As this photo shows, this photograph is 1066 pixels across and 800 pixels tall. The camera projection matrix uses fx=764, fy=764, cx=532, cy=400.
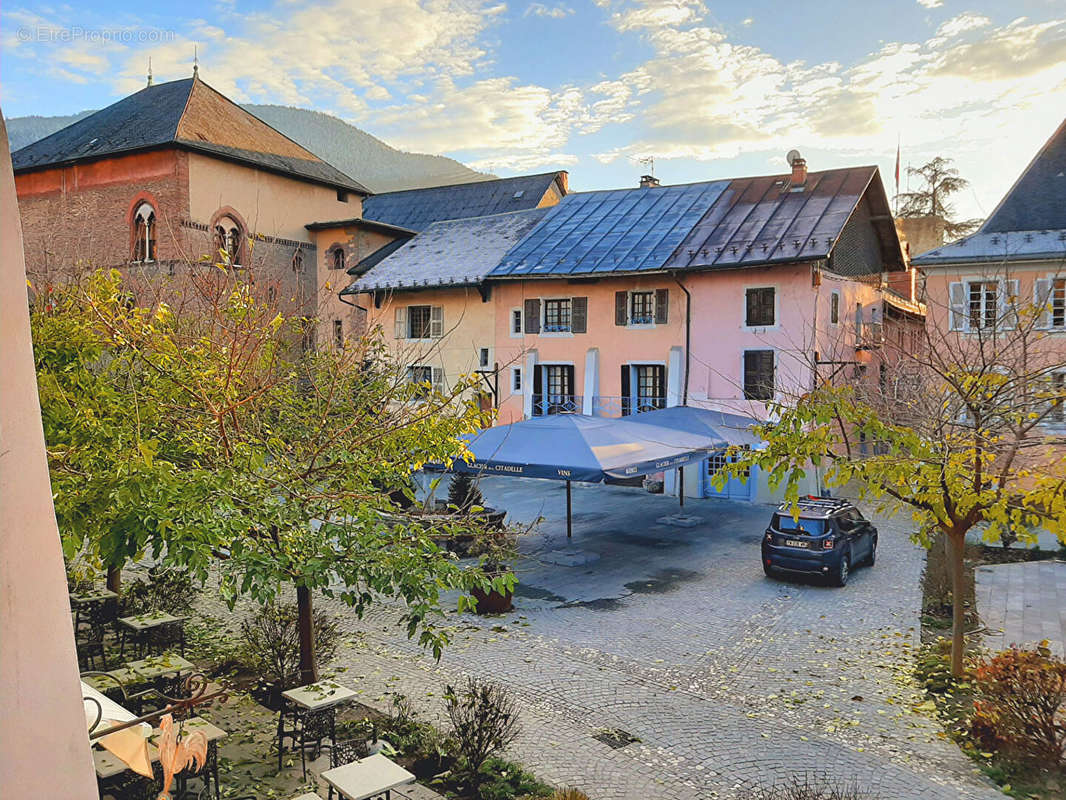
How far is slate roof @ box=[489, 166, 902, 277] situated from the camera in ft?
82.3

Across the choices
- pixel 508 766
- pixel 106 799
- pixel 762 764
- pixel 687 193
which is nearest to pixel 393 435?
pixel 508 766

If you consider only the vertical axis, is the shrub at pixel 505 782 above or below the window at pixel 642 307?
below

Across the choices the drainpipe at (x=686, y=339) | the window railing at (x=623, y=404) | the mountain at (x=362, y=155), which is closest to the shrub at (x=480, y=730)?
the drainpipe at (x=686, y=339)

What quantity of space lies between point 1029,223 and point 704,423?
1404cm

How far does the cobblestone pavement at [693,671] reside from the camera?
7.99 m

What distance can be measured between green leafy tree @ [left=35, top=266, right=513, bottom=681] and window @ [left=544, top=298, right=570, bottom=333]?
799 inches

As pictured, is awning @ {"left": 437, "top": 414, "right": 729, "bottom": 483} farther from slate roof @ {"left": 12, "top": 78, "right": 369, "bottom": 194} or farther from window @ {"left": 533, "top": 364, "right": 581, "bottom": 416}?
slate roof @ {"left": 12, "top": 78, "right": 369, "bottom": 194}

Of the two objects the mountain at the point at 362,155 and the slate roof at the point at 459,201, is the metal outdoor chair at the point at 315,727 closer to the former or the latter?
the slate roof at the point at 459,201

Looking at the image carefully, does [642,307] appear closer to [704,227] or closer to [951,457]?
[704,227]

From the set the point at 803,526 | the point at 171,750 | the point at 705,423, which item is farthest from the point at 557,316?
the point at 171,750

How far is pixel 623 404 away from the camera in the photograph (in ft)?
91.1

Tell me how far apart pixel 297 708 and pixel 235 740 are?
3.61ft

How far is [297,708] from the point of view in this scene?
802cm

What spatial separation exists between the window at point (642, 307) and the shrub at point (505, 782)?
68.7ft
